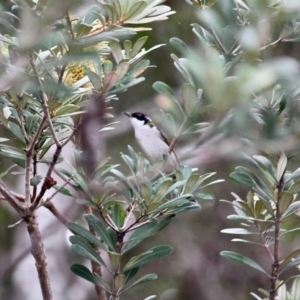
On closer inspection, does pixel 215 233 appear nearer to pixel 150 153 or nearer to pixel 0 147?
pixel 150 153

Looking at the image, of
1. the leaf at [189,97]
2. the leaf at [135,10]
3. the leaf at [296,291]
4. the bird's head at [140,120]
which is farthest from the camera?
the bird's head at [140,120]

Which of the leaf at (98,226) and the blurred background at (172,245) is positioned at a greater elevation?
the blurred background at (172,245)

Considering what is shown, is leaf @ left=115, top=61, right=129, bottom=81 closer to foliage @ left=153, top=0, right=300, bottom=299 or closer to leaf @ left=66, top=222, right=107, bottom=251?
foliage @ left=153, top=0, right=300, bottom=299

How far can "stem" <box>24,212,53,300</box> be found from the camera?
4.43ft

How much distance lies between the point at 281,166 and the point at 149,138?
1691 millimetres

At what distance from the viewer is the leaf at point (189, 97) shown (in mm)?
1088

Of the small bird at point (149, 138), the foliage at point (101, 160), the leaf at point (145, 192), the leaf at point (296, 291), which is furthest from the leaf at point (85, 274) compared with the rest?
the small bird at point (149, 138)

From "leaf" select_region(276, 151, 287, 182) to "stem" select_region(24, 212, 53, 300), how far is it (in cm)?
52

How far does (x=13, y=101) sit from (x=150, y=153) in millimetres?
→ 1519

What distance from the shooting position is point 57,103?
1.24 m

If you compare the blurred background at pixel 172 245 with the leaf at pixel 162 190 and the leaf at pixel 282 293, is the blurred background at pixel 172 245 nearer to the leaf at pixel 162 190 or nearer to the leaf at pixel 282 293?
the leaf at pixel 282 293

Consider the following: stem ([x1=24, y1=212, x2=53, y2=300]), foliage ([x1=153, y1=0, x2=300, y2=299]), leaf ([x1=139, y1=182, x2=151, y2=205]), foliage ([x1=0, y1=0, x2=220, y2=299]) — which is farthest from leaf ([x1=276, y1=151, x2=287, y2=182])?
stem ([x1=24, y1=212, x2=53, y2=300])

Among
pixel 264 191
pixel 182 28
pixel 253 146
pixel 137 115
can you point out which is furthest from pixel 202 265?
pixel 253 146

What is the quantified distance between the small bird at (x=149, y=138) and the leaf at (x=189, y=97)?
1.59 m
